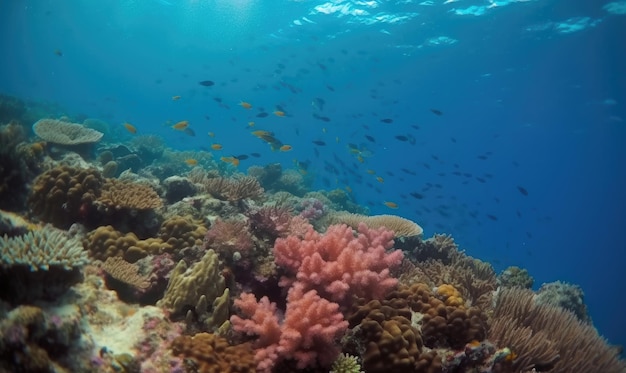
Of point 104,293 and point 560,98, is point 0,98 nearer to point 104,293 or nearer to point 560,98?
point 104,293

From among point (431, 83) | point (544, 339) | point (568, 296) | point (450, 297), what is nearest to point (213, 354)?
point (450, 297)

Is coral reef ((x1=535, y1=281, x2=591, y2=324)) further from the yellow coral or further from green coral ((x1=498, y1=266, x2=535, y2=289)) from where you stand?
the yellow coral

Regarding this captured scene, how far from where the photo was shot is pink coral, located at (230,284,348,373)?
3.75m

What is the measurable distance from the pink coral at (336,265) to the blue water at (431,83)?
14751mm

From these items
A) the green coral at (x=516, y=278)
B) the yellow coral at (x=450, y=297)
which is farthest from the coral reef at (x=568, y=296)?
the yellow coral at (x=450, y=297)

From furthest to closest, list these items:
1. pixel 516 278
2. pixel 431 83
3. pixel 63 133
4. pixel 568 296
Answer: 1. pixel 431 83
2. pixel 516 278
3. pixel 63 133
4. pixel 568 296

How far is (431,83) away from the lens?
44.4 meters

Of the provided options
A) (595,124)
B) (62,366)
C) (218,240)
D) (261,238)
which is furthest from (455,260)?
(595,124)

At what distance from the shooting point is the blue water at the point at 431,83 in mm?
28625

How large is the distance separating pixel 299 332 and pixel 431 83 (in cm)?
4542

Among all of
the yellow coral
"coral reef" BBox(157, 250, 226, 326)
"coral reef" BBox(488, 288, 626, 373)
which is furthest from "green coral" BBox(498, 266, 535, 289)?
"coral reef" BBox(157, 250, 226, 326)

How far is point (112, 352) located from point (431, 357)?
3.26 meters

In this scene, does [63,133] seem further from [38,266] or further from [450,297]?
[450,297]

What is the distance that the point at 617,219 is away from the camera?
100m
